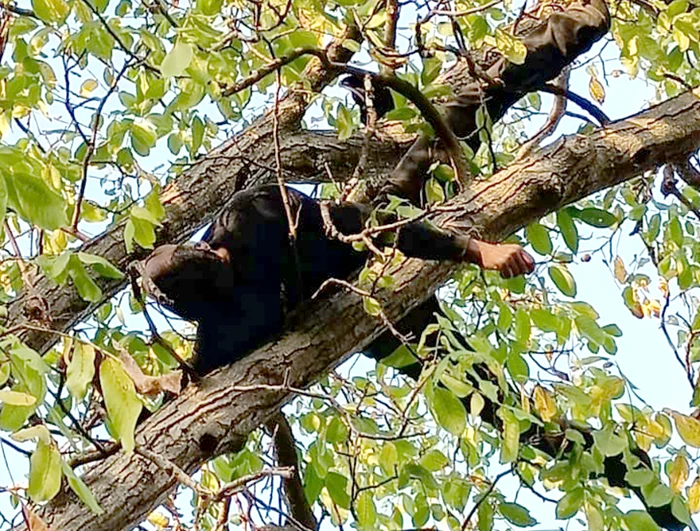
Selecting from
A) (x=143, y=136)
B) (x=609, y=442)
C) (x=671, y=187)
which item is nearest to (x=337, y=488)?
(x=609, y=442)

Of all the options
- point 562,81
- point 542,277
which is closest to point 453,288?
point 542,277

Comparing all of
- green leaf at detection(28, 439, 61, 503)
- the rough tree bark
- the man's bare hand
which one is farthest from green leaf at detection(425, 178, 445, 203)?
green leaf at detection(28, 439, 61, 503)

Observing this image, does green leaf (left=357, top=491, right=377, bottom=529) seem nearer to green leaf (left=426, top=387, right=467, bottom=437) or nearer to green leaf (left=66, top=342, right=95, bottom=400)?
green leaf (left=426, top=387, right=467, bottom=437)

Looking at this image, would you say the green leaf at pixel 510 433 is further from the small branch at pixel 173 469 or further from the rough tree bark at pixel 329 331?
the small branch at pixel 173 469

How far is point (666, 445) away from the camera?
1.69 metres

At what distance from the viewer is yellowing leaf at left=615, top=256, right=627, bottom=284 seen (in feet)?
8.73

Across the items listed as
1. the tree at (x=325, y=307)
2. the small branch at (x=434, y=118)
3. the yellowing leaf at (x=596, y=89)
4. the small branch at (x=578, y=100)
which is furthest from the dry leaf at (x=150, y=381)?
the yellowing leaf at (x=596, y=89)

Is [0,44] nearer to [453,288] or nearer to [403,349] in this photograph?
[403,349]

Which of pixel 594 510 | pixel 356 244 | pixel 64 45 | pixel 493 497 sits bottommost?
pixel 594 510

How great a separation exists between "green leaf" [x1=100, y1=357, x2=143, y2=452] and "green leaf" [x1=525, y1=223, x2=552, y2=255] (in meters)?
1.19

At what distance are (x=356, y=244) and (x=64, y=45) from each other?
0.93 m

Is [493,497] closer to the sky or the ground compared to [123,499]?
closer to the ground

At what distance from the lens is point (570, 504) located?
1.71 meters

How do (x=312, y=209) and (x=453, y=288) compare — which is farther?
(x=453, y=288)
